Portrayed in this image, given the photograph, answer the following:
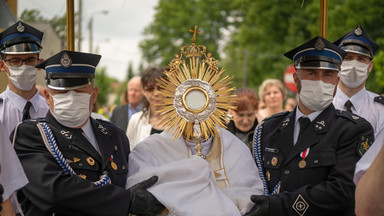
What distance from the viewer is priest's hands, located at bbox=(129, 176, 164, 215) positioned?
3.94 metres

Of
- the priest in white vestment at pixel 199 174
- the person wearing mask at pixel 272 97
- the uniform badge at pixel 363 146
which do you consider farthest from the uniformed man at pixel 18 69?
the person wearing mask at pixel 272 97

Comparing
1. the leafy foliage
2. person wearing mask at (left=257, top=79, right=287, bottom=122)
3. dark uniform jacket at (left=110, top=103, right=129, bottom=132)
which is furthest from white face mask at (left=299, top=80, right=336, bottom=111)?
the leafy foliage

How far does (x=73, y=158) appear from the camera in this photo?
4.00 m

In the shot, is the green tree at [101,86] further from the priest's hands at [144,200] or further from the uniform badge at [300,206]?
the uniform badge at [300,206]

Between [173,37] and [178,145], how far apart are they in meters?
21.4

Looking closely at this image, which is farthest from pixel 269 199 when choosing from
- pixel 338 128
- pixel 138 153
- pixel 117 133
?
pixel 117 133

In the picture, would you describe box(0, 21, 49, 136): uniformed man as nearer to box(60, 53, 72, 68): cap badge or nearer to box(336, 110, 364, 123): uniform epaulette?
box(60, 53, 72, 68): cap badge

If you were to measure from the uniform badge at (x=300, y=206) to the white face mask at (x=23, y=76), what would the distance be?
8.83 feet

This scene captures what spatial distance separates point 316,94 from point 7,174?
7.98ft

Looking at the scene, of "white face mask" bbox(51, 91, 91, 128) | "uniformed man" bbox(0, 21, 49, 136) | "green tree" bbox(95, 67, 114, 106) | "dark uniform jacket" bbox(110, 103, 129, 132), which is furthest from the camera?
"green tree" bbox(95, 67, 114, 106)

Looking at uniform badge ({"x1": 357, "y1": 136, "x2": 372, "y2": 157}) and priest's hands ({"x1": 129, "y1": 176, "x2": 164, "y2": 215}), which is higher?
uniform badge ({"x1": 357, "y1": 136, "x2": 372, "y2": 157})

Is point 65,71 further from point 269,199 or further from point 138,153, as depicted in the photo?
point 269,199

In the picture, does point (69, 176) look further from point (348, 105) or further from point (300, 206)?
point (348, 105)

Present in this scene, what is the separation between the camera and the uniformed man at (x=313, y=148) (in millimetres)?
3956
